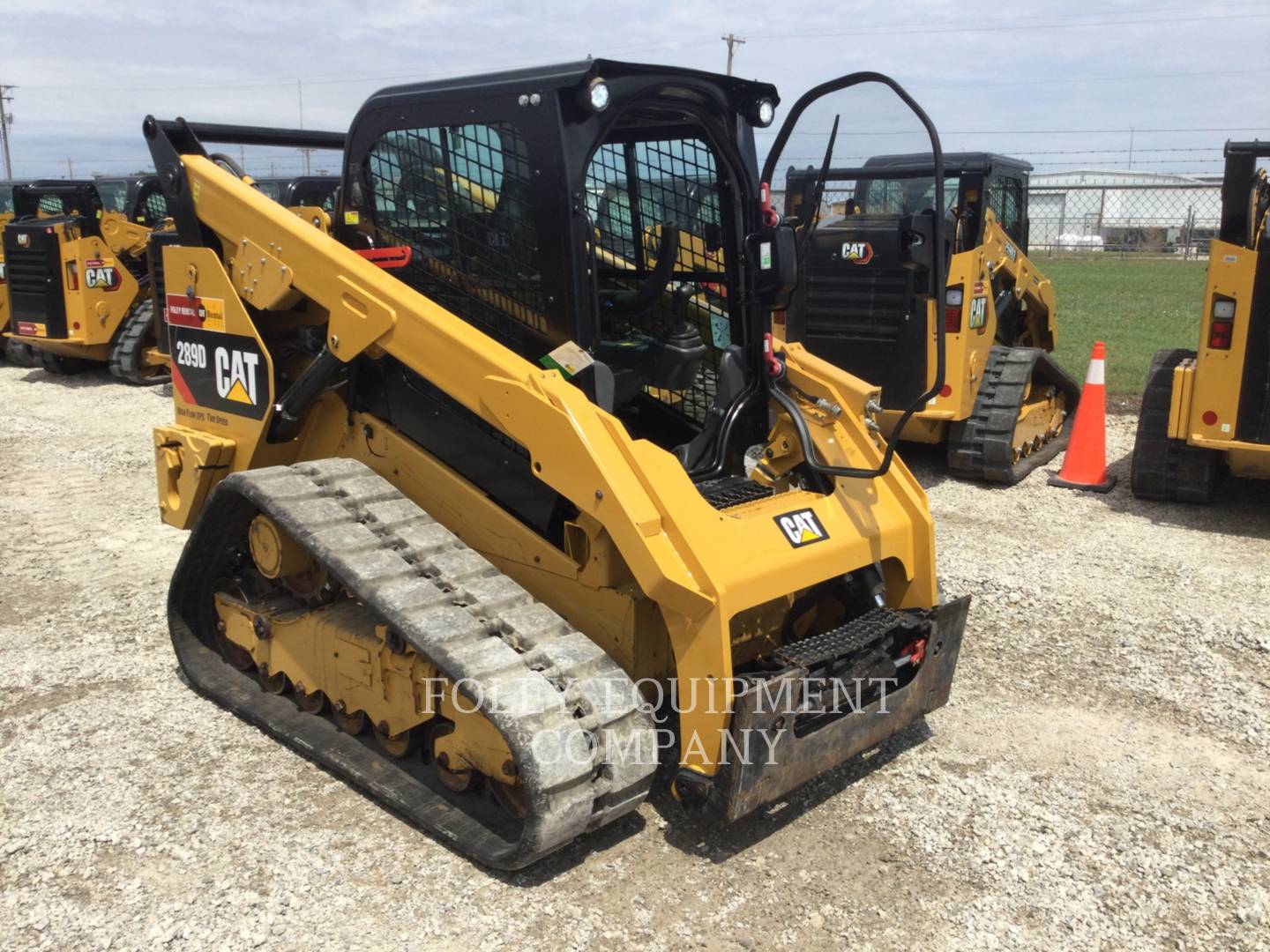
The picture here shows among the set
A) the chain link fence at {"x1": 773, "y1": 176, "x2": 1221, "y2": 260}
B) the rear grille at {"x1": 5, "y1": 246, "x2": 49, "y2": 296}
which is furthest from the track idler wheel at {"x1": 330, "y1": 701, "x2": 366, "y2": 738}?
the chain link fence at {"x1": 773, "y1": 176, "x2": 1221, "y2": 260}

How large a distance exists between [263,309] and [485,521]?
129 cm

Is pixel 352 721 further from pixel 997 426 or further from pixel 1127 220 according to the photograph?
pixel 1127 220

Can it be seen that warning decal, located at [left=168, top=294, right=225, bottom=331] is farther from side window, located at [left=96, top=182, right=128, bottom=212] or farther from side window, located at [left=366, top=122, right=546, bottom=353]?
side window, located at [left=96, top=182, right=128, bottom=212]

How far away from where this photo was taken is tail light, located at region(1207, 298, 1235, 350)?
22.2ft

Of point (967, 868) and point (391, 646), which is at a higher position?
point (391, 646)

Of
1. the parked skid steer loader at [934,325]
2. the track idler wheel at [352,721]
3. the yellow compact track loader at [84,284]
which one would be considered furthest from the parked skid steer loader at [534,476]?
the yellow compact track loader at [84,284]

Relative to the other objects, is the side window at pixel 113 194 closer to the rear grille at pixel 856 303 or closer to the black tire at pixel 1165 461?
the rear grille at pixel 856 303

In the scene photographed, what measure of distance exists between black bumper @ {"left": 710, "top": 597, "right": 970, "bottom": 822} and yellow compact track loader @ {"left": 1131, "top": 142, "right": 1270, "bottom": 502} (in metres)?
3.74

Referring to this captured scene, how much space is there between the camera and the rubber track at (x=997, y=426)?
25.6 ft

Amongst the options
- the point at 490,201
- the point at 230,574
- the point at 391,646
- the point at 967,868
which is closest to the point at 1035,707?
the point at 967,868

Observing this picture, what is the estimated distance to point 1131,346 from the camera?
1405cm

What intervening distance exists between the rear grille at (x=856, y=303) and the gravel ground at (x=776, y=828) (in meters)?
2.70

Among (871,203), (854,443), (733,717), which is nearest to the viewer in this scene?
(733,717)

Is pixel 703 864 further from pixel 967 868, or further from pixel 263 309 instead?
pixel 263 309
